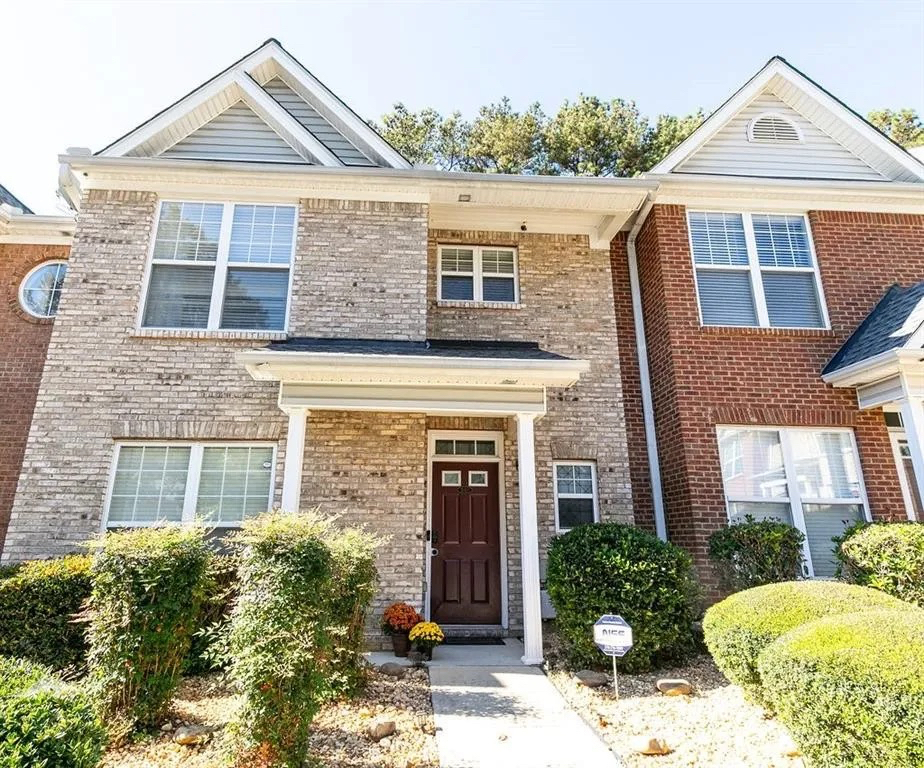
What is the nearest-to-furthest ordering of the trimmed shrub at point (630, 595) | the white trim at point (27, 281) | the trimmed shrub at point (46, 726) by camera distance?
the trimmed shrub at point (46, 726), the trimmed shrub at point (630, 595), the white trim at point (27, 281)

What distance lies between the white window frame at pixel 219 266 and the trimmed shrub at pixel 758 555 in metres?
6.40

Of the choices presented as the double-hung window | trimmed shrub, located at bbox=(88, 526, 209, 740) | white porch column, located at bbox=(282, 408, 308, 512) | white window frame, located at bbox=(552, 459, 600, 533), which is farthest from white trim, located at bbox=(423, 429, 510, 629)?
trimmed shrub, located at bbox=(88, 526, 209, 740)

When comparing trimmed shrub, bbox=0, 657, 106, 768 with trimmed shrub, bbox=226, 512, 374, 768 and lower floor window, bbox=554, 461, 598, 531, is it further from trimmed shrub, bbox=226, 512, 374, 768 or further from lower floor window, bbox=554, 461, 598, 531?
lower floor window, bbox=554, 461, 598, 531

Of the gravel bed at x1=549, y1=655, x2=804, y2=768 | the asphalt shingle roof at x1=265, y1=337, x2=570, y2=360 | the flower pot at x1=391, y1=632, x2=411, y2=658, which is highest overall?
the asphalt shingle roof at x1=265, y1=337, x2=570, y2=360

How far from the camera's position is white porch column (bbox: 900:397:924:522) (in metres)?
6.93

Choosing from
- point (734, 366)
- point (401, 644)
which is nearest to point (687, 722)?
point (401, 644)

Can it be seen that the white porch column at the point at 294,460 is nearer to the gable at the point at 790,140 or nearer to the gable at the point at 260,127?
the gable at the point at 260,127

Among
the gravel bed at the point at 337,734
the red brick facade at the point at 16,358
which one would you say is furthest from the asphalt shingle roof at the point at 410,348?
the red brick facade at the point at 16,358

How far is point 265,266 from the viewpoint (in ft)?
26.1

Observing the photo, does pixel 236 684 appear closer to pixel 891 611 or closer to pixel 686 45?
pixel 891 611

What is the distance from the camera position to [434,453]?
8156 millimetres

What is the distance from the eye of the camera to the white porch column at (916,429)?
6.93m

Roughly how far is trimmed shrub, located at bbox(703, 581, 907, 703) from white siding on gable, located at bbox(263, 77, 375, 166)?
7.77 metres

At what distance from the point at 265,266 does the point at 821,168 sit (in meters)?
9.34
